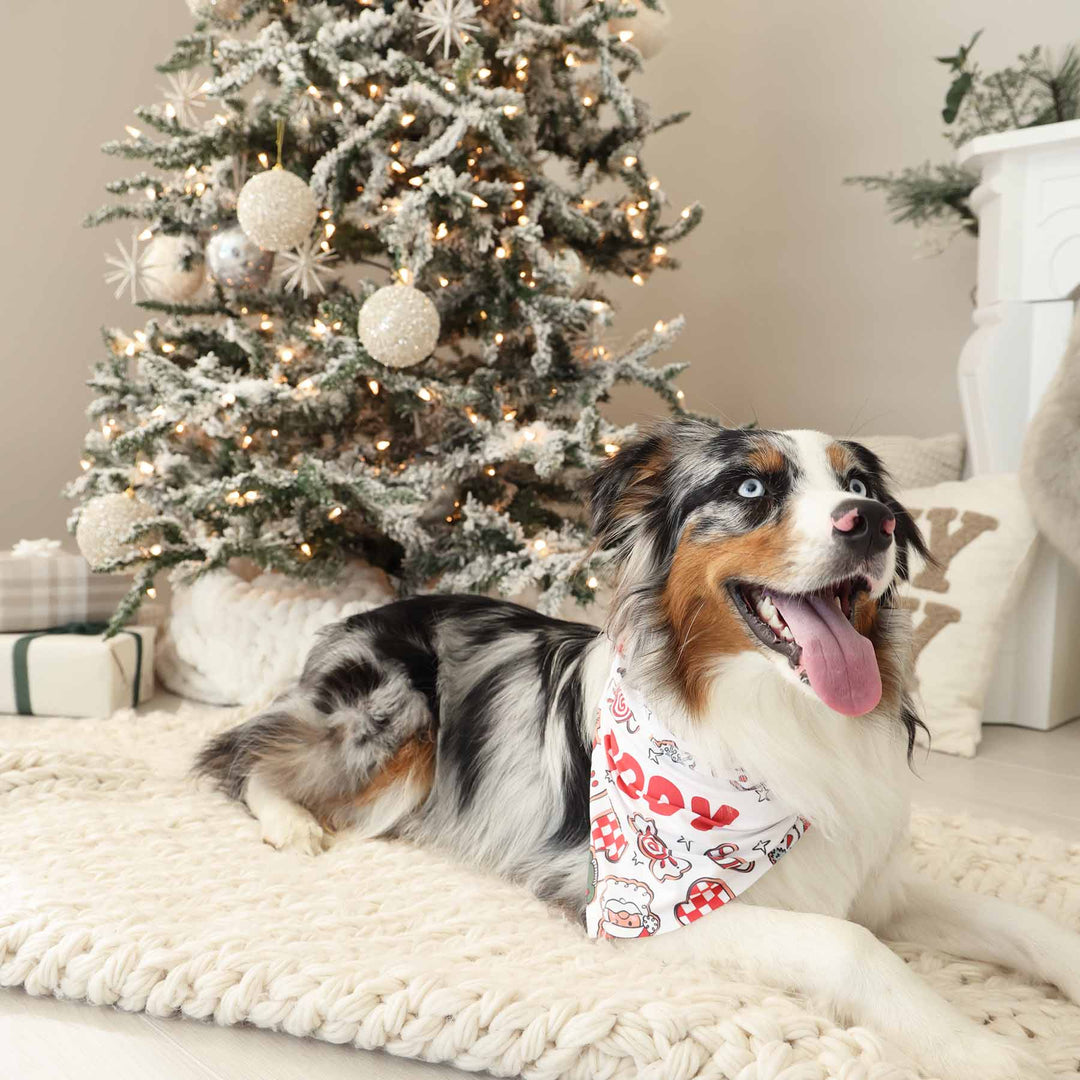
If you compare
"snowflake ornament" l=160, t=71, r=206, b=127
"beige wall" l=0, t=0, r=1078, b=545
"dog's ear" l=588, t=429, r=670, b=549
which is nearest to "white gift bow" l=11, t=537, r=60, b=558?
"beige wall" l=0, t=0, r=1078, b=545

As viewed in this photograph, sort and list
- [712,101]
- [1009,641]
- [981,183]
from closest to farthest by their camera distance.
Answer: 1. [1009,641]
2. [981,183]
3. [712,101]

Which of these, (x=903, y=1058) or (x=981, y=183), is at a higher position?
(x=981, y=183)

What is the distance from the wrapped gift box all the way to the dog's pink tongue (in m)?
2.23

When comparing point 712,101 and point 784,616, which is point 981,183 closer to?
point 712,101

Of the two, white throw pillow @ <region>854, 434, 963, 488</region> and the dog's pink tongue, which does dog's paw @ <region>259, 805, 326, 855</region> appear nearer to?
the dog's pink tongue

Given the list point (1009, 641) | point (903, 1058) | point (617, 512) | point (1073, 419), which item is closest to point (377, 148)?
point (617, 512)

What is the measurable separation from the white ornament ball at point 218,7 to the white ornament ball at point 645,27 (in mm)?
1122

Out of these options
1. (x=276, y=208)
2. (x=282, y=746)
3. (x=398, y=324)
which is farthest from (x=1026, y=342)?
(x=282, y=746)

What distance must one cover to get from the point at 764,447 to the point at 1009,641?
1.88 meters

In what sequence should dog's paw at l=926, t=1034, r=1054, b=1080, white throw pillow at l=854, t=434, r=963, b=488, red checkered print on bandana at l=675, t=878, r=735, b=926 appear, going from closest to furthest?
dog's paw at l=926, t=1034, r=1054, b=1080 < red checkered print on bandana at l=675, t=878, r=735, b=926 < white throw pillow at l=854, t=434, r=963, b=488

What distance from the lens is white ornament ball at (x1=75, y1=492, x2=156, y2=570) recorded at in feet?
9.59

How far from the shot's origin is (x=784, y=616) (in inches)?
57.2

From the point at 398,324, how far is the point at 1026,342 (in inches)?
74.8

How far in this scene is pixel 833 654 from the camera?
1.42 m
